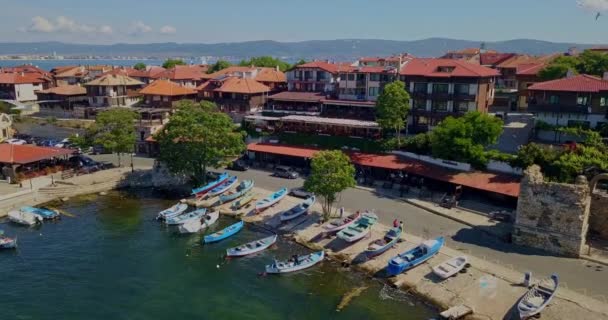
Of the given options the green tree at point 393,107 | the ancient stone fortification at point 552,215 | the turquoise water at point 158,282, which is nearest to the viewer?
the turquoise water at point 158,282

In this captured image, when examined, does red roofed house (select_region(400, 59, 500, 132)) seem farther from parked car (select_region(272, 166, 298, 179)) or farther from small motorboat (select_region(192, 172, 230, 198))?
small motorboat (select_region(192, 172, 230, 198))

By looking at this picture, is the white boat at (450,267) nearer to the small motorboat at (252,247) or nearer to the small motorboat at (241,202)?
the small motorboat at (252,247)

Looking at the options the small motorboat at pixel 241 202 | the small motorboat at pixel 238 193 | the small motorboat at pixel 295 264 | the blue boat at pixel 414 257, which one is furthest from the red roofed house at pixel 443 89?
the small motorboat at pixel 295 264

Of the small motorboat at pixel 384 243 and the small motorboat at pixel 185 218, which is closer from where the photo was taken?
the small motorboat at pixel 384 243

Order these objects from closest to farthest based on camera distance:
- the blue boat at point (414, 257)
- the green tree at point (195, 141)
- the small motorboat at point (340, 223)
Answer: the blue boat at point (414, 257), the small motorboat at point (340, 223), the green tree at point (195, 141)

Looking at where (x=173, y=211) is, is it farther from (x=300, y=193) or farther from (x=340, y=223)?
(x=340, y=223)

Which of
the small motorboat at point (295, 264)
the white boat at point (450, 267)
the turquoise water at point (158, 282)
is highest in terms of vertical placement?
the white boat at point (450, 267)

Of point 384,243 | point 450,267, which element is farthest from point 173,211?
point 450,267
